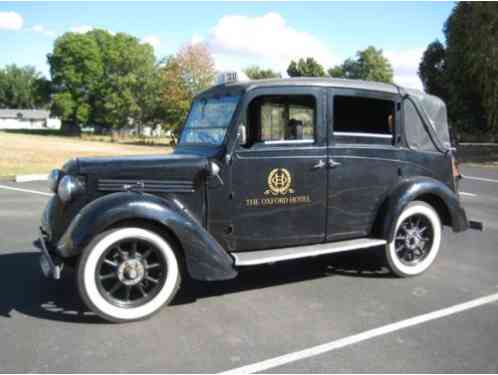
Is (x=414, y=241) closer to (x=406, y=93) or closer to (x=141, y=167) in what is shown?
(x=406, y=93)

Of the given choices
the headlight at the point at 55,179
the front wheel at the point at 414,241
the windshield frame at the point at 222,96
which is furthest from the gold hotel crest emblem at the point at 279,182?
the headlight at the point at 55,179

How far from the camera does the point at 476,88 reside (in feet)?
80.8

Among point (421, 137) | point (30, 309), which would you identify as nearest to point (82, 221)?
point (30, 309)

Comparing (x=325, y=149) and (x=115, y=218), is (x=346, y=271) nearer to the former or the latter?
(x=325, y=149)

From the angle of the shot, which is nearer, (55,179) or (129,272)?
(129,272)

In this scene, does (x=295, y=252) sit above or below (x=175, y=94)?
below

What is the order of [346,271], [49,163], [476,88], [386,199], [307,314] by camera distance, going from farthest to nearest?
[476,88] < [49,163] < [346,271] < [386,199] < [307,314]

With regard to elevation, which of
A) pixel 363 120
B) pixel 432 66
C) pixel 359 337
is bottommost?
pixel 359 337

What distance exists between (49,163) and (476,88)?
22.2 meters

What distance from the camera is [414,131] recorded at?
193 inches

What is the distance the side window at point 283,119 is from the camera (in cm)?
436

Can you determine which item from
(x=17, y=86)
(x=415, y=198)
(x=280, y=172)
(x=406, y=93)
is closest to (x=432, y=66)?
(x=406, y=93)

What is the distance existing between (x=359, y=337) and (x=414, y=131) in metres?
2.52

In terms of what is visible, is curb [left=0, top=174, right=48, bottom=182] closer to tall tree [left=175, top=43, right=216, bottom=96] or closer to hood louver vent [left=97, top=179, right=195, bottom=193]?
hood louver vent [left=97, top=179, right=195, bottom=193]
